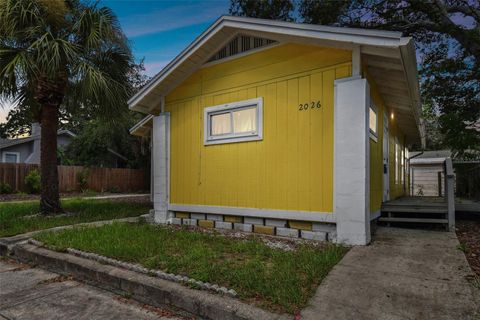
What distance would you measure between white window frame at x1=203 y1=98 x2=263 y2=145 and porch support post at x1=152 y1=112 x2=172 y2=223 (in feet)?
3.75

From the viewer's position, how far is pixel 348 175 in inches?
177

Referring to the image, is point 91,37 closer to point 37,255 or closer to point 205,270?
point 37,255

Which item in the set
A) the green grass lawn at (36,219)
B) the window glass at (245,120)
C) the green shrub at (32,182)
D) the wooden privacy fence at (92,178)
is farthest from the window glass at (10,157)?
the window glass at (245,120)

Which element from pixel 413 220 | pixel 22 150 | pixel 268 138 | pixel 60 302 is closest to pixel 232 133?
pixel 268 138

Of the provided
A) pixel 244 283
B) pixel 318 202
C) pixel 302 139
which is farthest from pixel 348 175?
pixel 244 283

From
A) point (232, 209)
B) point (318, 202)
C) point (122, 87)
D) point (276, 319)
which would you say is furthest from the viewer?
point (122, 87)

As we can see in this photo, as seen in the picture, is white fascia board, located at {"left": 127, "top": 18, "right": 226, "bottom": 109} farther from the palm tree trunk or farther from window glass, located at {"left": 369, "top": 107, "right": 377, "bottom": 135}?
window glass, located at {"left": 369, "top": 107, "right": 377, "bottom": 135}

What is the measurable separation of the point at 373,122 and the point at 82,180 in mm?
16977

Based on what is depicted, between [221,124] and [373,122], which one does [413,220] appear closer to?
[373,122]

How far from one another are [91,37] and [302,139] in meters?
5.62

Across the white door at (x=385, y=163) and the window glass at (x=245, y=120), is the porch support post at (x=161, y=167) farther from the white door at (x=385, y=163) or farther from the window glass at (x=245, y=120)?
the white door at (x=385, y=163)

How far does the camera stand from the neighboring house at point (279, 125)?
4.51 meters

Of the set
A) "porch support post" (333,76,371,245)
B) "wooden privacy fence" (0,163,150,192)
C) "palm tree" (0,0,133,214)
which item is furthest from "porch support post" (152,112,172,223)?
"wooden privacy fence" (0,163,150,192)

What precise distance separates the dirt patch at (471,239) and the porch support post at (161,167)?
536cm
